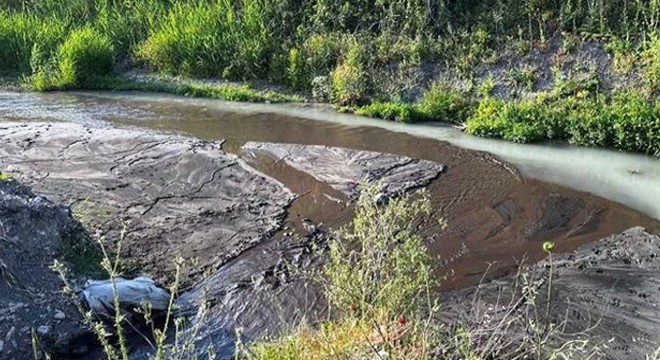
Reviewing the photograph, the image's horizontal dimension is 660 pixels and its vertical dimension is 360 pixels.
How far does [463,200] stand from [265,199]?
7.43 ft

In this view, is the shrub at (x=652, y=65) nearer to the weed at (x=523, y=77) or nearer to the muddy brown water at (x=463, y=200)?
the weed at (x=523, y=77)

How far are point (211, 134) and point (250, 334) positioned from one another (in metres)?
6.22

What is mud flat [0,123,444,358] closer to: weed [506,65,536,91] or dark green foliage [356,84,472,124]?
dark green foliage [356,84,472,124]

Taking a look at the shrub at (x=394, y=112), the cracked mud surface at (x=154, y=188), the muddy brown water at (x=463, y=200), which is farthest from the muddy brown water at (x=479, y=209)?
the shrub at (x=394, y=112)

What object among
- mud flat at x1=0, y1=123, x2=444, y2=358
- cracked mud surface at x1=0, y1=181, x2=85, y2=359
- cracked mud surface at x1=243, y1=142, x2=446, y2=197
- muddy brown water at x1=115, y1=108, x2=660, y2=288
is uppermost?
cracked mud surface at x1=0, y1=181, x2=85, y2=359

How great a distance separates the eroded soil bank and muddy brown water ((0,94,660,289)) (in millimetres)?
21

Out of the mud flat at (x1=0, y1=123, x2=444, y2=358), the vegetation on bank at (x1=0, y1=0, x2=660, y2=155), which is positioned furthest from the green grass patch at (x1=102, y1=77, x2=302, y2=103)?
the mud flat at (x1=0, y1=123, x2=444, y2=358)

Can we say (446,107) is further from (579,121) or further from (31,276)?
(31,276)

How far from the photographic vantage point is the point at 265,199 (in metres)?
8.04

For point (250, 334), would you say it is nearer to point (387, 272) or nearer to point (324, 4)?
point (387, 272)

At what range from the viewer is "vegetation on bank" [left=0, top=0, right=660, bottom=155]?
1087cm

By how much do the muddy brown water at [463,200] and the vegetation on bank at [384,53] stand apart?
140 centimetres

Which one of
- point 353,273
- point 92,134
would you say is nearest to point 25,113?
point 92,134

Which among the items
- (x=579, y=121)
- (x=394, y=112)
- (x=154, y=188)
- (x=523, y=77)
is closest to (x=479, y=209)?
(x=579, y=121)
